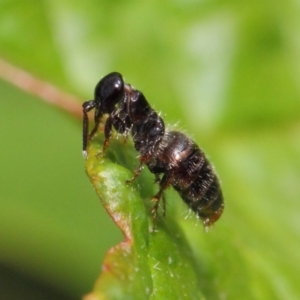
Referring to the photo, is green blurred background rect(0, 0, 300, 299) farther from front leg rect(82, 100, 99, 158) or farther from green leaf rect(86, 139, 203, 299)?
green leaf rect(86, 139, 203, 299)

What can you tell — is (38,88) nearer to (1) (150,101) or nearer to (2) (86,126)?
(1) (150,101)

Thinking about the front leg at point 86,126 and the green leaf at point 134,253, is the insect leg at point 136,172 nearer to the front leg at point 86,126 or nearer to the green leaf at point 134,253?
the green leaf at point 134,253

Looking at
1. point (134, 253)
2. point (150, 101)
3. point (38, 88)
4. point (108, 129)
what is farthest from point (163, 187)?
point (150, 101)

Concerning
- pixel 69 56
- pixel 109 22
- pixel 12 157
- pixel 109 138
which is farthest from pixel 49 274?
pixel 109 138

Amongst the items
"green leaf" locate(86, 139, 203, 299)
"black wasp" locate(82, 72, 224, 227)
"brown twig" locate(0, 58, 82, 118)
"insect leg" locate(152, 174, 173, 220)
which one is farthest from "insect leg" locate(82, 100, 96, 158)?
"brown twig" locate(0, 58, 82, 118)

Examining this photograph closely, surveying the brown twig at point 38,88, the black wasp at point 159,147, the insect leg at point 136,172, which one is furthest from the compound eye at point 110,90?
the brown twig at point 38,88

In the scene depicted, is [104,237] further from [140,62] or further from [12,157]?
[140,62]
